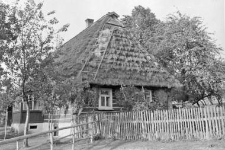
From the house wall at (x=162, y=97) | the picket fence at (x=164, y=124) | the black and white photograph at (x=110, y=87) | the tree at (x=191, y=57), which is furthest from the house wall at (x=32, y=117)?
the tree at (x=191, y=57)

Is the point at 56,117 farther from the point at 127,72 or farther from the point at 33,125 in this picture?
the point at 127,72

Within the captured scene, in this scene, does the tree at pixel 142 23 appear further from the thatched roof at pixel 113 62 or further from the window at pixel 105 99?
the window at pixel 105 99

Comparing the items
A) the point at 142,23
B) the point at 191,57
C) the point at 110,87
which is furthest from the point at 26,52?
the point at 142,23

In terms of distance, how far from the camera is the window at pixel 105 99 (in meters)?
16.4

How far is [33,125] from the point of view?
19.3 meters

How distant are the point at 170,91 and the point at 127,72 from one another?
4051 mm

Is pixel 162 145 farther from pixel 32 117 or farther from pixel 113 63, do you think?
pixel 32 117

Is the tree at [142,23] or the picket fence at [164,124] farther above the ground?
the tree at [142,23]

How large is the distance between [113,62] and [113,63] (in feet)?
0.32

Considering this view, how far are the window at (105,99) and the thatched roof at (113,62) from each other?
3.17 feet

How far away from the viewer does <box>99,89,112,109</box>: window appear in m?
16.4

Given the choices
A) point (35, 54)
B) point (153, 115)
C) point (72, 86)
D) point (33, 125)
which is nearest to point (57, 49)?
point (35, 54)

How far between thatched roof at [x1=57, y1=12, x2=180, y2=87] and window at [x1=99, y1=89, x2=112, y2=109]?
97 centimetres

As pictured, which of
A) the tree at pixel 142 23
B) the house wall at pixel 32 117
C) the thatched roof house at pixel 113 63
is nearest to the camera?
the thatched roof house at pixel 113 63
